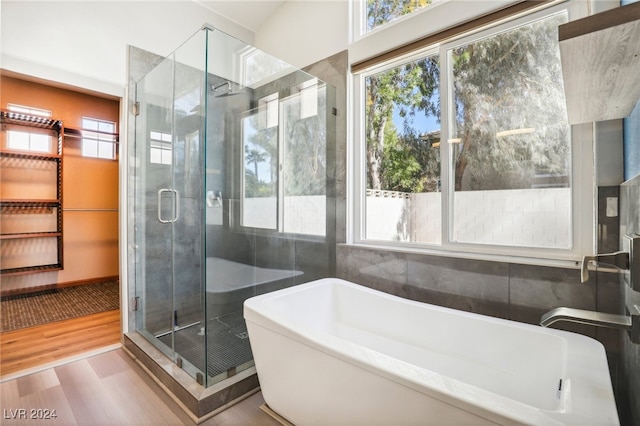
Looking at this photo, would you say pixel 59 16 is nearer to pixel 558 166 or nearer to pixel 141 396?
pixel 141 396

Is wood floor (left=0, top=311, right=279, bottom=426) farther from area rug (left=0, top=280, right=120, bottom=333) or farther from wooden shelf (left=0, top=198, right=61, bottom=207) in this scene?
wooden shelf (left=0, top=198, right=61, bottom=207)

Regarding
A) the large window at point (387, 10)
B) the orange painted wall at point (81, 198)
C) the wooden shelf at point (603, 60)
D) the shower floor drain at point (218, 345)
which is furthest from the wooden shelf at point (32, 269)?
the wooden shelf at point (603, 60)

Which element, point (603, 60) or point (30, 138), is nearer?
point (603, 60)

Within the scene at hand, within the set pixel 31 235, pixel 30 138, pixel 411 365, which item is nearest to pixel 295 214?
pixel 411 365

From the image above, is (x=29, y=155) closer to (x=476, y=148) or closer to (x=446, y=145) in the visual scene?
(x=446, y=145)

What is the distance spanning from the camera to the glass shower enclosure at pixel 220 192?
6.29ft

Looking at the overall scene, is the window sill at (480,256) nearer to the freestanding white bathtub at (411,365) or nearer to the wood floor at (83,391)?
the freestanding white bathtub at (411,365)

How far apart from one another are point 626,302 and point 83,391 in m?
2.77

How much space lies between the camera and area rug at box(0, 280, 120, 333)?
9.29 ft

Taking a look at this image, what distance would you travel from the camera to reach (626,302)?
116 cm

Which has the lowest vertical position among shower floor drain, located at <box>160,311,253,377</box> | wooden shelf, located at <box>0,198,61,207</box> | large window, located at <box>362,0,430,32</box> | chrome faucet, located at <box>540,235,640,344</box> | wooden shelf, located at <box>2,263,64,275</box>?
shower floor drain, located at <box>160,311,253,377</box>

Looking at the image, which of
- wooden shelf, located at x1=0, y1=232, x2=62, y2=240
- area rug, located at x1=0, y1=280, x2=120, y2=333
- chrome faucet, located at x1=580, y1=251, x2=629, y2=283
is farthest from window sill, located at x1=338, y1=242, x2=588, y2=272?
wooden shelf, located at x1=0, y1=232, x2=62, y2=240

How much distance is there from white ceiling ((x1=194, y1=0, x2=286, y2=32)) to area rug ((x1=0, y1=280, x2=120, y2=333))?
130 inches

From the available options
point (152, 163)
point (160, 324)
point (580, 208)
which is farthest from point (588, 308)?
point (152, 163)
